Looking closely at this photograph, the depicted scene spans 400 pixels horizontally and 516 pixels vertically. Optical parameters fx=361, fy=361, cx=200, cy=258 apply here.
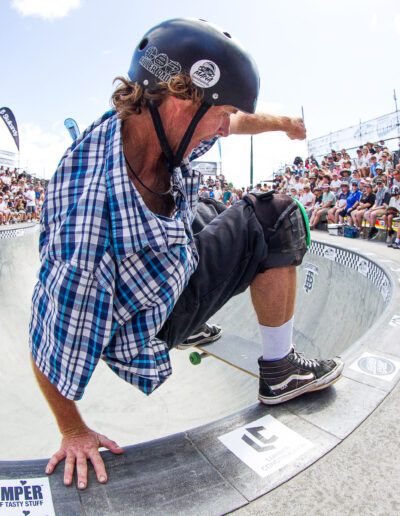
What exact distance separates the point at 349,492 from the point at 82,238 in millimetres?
1224


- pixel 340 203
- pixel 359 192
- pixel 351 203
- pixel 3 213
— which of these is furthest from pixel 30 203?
pixel 359 192

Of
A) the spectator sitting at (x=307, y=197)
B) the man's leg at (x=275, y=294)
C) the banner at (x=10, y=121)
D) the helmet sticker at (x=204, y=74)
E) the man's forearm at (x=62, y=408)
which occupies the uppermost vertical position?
the banner at (x=10, y=121)

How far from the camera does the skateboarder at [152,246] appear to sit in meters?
1.24

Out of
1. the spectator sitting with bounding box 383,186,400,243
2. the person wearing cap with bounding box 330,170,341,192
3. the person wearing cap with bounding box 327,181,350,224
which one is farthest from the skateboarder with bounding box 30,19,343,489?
the person wearing cap with bounding box 330,170,341,192

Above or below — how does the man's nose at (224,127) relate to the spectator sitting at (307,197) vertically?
above

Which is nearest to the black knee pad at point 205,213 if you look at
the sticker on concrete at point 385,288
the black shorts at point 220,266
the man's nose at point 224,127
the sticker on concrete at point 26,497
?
the black shorts at point 220,266

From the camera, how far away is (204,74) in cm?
144

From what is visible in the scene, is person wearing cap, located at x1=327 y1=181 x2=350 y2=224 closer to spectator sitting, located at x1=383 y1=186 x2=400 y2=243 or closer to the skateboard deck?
spectator sitting, located at x1=383 y1=186 x2=400 y2=243

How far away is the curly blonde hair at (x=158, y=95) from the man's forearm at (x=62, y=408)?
1.07m

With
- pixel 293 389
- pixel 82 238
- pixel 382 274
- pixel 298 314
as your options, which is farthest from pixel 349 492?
pixel 298 314

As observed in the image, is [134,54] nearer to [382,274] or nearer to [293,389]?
[293,389]

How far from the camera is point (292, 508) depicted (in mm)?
1160

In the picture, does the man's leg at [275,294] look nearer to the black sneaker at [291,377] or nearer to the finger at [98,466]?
the black sneaker at [291,377]

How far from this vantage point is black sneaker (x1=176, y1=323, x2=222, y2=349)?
235 cm
